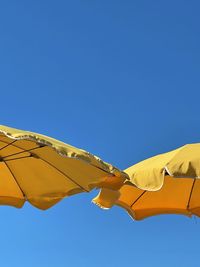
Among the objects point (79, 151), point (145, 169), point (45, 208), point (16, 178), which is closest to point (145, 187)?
point (145, 169)

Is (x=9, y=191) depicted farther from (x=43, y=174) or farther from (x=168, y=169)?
(x=168, y=169)

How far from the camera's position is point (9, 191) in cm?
559

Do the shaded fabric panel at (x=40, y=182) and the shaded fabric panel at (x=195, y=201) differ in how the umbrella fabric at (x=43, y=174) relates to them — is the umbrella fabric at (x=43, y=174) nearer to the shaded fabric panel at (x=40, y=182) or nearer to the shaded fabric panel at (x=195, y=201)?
the shaded fabric panel at (x=40, y=182)

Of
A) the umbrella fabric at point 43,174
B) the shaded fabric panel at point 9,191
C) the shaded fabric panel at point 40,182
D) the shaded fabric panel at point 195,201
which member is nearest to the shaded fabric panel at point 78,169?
the umbrella fabric at point 43,174

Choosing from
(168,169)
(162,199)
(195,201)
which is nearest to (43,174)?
(168,169)

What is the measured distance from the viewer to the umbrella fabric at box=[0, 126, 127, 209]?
15.4 ft

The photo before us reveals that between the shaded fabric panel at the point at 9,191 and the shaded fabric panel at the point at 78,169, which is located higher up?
the shaded fabric panel at the point at 78,169

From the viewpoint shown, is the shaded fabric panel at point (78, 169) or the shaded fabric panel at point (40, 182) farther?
the shaded fabric panel at point (40, 182)

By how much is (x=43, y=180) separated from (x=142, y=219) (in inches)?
70.7

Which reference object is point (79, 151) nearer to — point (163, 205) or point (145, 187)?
point (145, 187)

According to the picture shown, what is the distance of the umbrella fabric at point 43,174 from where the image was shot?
468cm

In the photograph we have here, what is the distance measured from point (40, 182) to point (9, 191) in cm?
43

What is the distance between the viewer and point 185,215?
660 centimetres

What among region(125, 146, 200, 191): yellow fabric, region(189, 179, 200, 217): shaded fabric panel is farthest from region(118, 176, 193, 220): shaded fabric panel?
region(125, 146, 200, 191): yellow fabric
